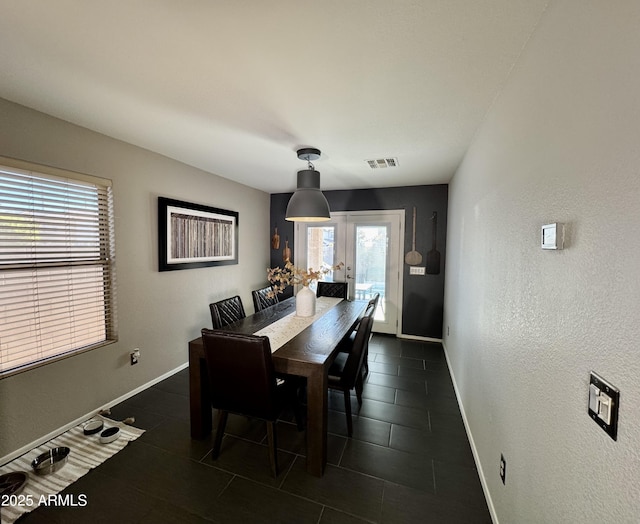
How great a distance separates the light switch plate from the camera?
2.22 ft

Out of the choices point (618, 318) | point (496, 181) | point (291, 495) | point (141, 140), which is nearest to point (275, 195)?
point (141, 140)

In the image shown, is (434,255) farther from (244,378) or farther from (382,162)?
(244,378)

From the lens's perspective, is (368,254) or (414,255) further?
(368,254)

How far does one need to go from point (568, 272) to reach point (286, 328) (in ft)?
6.66

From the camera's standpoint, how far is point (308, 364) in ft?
5.92

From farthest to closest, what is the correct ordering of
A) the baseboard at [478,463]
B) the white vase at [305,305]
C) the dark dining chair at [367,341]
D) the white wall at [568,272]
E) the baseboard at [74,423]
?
the white vase at [305,305] → the dark dining chair at [367,341] → the baseboard at [74,423] → the baseboard at [478,463] → the white wall at [568,272]

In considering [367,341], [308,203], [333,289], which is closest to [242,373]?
[367,341]

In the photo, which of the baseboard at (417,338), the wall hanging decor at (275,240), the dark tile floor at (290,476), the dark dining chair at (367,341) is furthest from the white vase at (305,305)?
the wall hanging decor at (275,240)

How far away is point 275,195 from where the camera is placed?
16.9 ft

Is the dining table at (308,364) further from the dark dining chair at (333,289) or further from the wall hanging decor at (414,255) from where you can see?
the wall hanging decor at (414,255)

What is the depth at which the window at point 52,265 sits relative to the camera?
6.25 feet

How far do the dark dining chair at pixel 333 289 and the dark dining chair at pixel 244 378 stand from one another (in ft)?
7.53

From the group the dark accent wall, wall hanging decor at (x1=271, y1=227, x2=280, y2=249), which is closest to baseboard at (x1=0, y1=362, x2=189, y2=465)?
wall hanging decor at (x1=271, y1=227, x2=280, y2=249)

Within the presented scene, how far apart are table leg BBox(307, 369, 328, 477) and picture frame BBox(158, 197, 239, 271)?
217 centimetres
